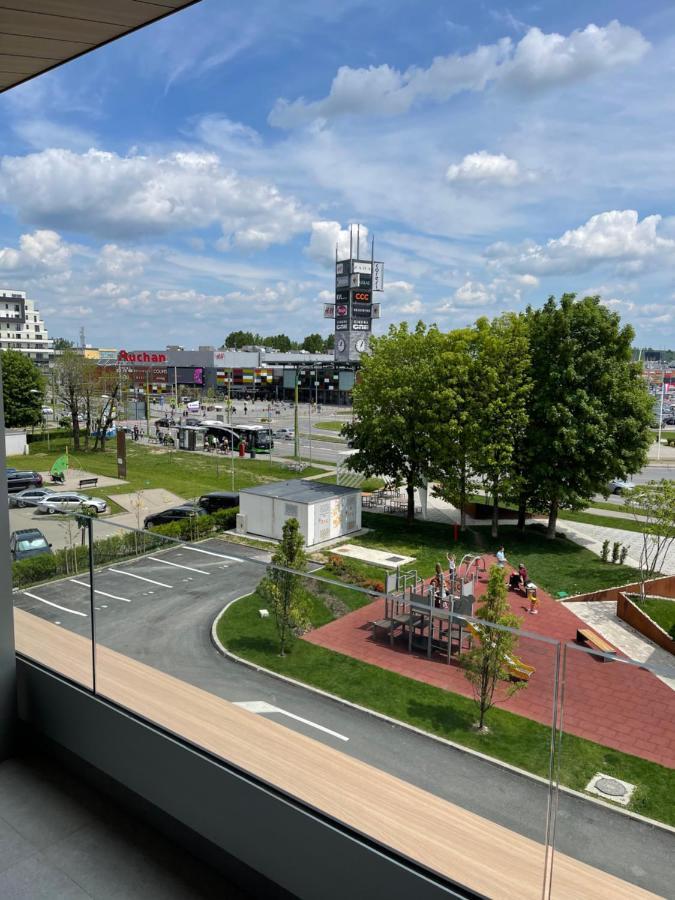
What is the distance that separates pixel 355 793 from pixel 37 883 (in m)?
1.33

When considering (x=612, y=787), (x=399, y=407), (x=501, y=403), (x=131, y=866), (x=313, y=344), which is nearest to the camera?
(x=612, y=787)

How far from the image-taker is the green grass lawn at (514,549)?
17.3m

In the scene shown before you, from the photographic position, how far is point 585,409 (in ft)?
65.3

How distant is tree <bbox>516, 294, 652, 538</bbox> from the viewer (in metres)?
20.1

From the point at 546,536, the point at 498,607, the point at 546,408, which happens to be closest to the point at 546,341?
the point at 546,408

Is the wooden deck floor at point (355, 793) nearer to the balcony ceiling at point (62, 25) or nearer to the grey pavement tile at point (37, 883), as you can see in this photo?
the grey pavement tile at point (37, 883)

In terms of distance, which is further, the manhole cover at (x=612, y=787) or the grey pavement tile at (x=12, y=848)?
the grey pavement tile at (x=12, y=848)

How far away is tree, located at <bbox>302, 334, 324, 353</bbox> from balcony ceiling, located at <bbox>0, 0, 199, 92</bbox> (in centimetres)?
16166

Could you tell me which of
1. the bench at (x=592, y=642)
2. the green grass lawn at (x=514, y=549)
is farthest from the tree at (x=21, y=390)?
the bench at (x=592, y=642)

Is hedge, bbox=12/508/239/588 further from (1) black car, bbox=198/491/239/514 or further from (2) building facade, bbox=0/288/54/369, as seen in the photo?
(2) building facade, bbox=0/288/54/369

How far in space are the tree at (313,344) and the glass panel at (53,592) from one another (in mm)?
160982

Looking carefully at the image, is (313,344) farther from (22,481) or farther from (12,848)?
(12,848)

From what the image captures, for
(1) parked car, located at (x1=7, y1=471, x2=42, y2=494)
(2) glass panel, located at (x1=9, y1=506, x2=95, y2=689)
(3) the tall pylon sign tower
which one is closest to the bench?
(2) glass panel, located at (x1=9, y1=506, x2=95, y2=689)

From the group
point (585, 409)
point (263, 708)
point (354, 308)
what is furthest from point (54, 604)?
point (354, 308)
